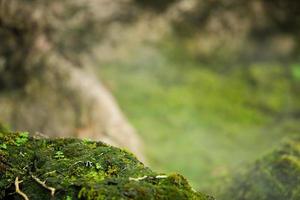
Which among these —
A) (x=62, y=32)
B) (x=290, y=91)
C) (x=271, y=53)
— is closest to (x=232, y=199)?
(x=62, y=32)

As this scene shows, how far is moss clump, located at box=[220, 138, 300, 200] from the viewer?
22.6ft

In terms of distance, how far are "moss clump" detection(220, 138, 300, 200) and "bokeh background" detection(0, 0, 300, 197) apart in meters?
3.11

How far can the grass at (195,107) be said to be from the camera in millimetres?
12797

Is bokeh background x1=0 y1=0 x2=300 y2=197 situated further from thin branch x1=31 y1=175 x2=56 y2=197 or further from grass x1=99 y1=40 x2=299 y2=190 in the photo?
thin branch x1=31 y1=175 x2=56 y2=197

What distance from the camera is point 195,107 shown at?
14766mm

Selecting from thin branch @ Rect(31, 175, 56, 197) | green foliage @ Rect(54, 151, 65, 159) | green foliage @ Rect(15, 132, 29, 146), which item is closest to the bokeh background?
green foliage @ Rect(15, 132, 29, 146)

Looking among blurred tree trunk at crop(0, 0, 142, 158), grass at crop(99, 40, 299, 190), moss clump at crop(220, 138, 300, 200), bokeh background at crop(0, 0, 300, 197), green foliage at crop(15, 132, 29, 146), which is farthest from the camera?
grass at crop(99, 40, 299, 190)

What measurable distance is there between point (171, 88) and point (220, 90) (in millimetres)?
1498

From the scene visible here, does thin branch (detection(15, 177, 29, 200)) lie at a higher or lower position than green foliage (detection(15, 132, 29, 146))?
lower

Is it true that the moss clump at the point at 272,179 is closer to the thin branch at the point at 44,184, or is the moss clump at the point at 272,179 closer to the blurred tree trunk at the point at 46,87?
the thin branch at the point at 44,184

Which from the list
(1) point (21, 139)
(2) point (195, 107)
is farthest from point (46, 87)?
(1) point (21, 139)

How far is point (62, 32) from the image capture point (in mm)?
13477

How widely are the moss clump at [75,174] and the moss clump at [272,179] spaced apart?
277 centimetres

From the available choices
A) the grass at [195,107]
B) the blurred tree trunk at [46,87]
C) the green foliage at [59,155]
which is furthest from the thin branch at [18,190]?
the grass at [195,107]
